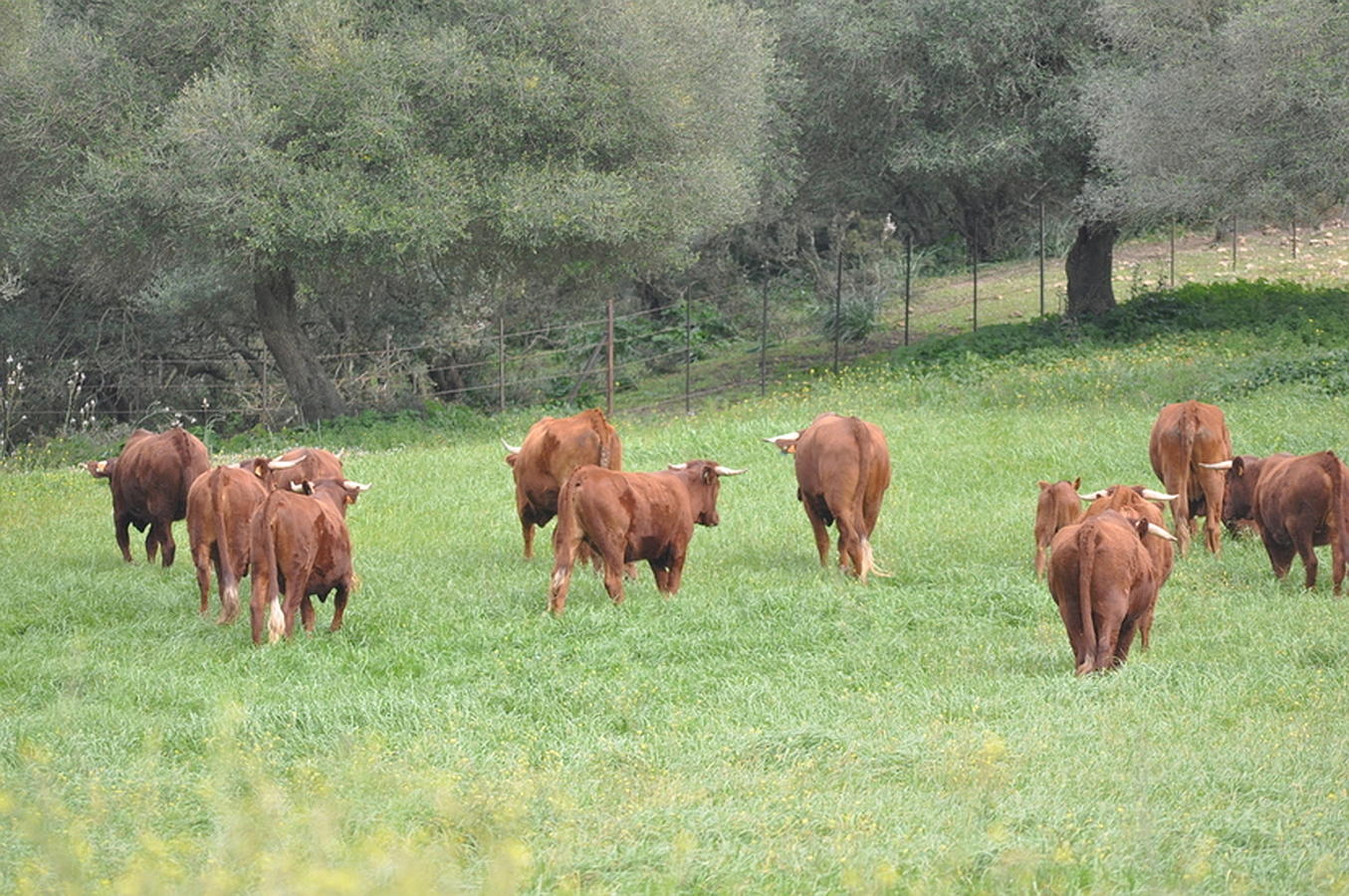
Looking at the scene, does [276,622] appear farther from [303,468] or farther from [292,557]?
[303,468]

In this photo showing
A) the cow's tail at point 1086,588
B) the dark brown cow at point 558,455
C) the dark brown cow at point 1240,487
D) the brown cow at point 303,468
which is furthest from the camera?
the dark brown cow at point 1240,487

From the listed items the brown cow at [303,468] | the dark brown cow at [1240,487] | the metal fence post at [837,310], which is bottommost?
the dark brown cow at [1240,487]

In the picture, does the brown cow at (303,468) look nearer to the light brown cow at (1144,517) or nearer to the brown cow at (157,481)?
the brown cow at (157,481)

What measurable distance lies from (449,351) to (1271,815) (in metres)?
25.4

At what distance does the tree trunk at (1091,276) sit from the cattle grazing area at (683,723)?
12.8 m

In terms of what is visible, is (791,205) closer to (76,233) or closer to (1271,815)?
(76,233)

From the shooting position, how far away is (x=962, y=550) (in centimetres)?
1514

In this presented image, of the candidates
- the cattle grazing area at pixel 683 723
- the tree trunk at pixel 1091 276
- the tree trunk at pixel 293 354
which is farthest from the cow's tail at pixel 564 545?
the tree trunk at pixel 1091 276

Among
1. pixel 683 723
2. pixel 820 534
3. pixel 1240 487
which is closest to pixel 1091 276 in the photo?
pixel 1240 487

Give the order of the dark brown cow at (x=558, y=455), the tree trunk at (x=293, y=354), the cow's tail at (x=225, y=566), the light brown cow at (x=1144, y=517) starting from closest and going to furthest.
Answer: the light brown cow at (x=1144, y=517), the cow's tail at (x=225, y=566), the dark brown cow at (x=558, y=455), the tree trunk at (x=293, y=354)

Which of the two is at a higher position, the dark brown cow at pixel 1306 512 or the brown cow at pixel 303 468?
the brown cow at pixel 303 468

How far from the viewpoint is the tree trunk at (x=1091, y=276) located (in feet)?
100

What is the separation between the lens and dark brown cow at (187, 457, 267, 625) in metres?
12.1

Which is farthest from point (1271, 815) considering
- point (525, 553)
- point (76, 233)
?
point (76, 233)
